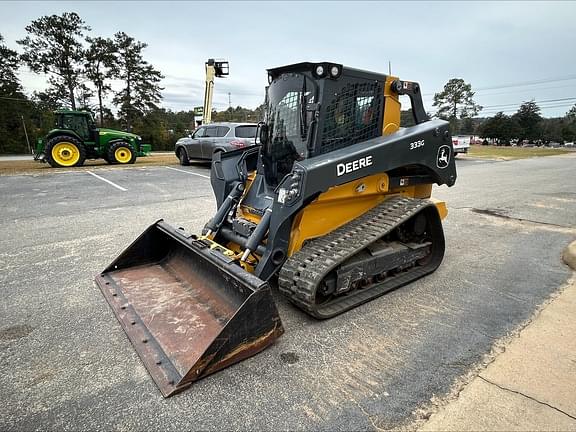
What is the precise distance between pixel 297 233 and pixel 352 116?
132 cm

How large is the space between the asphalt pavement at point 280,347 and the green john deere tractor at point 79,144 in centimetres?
990

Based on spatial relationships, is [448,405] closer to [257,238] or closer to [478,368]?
[478,368]

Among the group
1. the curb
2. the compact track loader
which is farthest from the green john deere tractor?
the curb

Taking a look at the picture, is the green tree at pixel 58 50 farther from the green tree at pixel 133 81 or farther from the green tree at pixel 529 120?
the green tree at pixel 529 120

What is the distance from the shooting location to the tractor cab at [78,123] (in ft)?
46.6

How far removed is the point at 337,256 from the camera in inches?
114

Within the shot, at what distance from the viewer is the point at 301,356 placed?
100 inches

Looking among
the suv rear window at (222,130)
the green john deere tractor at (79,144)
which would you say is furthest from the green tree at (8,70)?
the suv rear window at (222,130)

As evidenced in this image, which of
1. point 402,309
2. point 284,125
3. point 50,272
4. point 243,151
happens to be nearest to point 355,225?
point 402,309

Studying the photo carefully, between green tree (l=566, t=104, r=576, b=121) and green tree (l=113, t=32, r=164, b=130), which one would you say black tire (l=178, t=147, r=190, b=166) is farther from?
green tree (l=566, t=104, r=576, b=121)

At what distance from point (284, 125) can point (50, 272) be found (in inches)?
121

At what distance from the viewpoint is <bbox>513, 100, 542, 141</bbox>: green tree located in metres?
73.9

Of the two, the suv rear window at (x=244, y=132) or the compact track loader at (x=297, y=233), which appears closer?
the compact track loader at (x=297, y=233)

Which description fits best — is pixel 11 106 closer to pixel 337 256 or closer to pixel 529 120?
pixel 337 256
